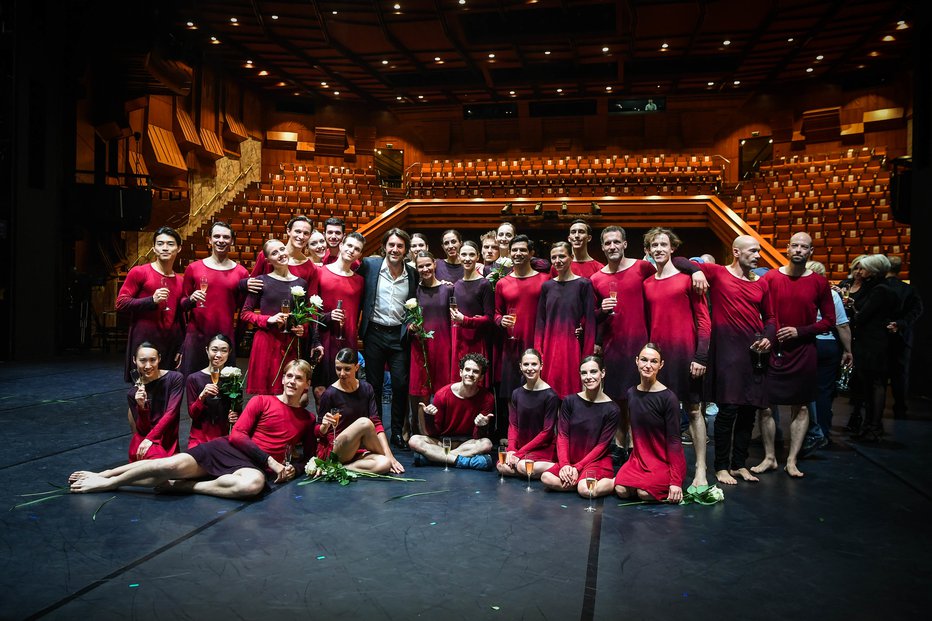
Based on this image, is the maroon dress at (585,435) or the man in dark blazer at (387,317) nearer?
the maroon dress at (585,435)

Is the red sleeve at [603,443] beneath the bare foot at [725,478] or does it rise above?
above

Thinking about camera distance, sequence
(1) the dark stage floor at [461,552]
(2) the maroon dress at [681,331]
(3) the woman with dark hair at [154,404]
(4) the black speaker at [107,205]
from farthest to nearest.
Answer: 1. (4) the black speaker at [107,205]
2. (2) the maroon dress at [681,331]
3. (3) the woman with dark hair at [154,404]
4. (1) the dark stage floor at [461,552]

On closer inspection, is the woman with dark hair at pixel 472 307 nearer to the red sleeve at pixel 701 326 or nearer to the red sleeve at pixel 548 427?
the red sleeve at pixel 548 427

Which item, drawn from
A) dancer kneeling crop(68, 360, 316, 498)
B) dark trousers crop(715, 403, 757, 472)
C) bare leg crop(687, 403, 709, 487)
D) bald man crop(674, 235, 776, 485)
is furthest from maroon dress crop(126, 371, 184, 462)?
dark trousers crop(715, 403, 757, 472)

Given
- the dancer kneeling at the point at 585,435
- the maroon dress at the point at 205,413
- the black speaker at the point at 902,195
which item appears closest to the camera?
the dancer kneeling at the point at 585,435

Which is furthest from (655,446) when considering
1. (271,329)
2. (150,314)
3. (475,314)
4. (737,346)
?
(150,314)

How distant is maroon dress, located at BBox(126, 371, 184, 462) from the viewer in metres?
4.04

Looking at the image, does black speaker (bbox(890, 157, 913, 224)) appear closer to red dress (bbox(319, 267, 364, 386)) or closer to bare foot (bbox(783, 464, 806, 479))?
bare foot (bbox(783, 464, 806, 479))

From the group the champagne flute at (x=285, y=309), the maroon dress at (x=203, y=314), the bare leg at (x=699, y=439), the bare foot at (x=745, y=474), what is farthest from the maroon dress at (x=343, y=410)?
the bare foot at (x=745, y=474)

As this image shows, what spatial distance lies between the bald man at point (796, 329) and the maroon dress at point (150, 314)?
4.16 meters

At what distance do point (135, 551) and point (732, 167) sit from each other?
1976 cm

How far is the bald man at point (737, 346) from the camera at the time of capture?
4184mm

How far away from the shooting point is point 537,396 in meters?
4.29

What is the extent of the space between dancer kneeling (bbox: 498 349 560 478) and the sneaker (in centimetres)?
20
